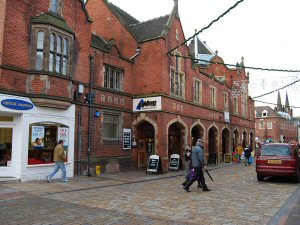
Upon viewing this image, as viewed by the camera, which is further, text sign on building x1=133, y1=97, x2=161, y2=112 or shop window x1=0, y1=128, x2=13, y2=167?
text sign on building x1=133, y1=97, x2=161, y2=112

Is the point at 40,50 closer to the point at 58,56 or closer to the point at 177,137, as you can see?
the point at 58,56

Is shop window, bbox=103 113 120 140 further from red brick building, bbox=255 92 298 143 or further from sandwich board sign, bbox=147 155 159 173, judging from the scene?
red brick building, bbox=255 92 298 143

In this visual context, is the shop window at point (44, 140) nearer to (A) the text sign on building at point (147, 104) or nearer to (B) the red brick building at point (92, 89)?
(B) the red brick building at point (92, 89)

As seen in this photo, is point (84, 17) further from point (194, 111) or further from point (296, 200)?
point (296, 200)

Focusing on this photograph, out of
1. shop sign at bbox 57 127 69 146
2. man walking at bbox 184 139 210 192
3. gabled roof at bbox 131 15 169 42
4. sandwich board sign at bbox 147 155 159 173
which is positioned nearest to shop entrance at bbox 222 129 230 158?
gabled roof at bbox 131 15 169 42

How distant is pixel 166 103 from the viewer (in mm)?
19156

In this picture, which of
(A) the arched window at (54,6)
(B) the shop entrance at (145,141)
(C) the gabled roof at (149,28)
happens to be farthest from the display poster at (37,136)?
(C) the gabled roof at (149,28)

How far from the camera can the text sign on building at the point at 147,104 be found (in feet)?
61.6

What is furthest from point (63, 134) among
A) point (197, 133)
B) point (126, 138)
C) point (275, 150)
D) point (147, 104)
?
point (197, 133)

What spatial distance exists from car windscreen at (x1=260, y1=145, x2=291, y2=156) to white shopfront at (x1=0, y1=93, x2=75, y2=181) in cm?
998

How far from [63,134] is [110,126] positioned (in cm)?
392

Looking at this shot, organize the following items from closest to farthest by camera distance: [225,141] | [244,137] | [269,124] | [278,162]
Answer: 1. [278,162]
2. [225,141]
3. [244,137]
4. [269,124]

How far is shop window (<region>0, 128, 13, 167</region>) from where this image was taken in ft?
41.5

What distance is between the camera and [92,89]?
53.3 feet
